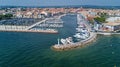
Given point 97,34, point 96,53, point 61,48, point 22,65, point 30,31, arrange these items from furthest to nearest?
point 30,31, point 97,34, point 61,48, point 96,53, point 22,65

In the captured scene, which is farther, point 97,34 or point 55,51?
point 97,34

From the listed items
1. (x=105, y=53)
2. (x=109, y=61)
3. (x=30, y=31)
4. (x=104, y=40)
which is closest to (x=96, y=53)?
(x=105, y=53)

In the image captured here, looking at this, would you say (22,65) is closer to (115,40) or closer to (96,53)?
(96,53)

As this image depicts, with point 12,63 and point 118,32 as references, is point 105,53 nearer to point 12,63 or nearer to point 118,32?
point 12,63

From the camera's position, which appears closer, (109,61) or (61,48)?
(109,61)

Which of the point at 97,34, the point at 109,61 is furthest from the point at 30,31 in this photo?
the point at 109,61

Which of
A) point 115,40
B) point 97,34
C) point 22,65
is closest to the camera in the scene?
point 22,65

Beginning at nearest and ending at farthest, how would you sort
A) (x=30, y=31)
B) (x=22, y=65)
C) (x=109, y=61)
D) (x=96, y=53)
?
(x=22, y=65)
(x=109, y=61)
(x=96, y=53)
(x=30, y=31)

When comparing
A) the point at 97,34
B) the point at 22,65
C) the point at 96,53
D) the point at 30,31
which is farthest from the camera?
the point at 30,31
